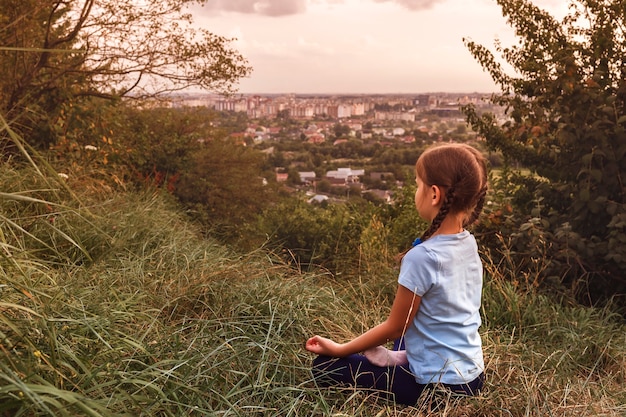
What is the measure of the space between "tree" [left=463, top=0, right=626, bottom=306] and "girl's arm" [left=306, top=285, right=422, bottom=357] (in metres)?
2.43

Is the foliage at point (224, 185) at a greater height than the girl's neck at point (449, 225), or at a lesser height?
lesser

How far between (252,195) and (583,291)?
6694 mm

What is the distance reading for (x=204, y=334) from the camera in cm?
254

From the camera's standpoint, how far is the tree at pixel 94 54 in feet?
20.2

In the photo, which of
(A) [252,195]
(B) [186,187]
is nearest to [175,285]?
(B) [186,187]

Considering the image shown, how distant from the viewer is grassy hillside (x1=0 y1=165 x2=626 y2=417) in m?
1.92

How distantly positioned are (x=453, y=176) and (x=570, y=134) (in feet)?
8.89

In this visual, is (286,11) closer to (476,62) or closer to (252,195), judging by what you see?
(252,195)

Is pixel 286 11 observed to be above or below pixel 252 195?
above

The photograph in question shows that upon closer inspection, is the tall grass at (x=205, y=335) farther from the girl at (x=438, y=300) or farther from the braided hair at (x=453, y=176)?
the braided hair at (x=453, y=176)

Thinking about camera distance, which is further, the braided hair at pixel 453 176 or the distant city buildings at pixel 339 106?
the distant city buildings at pixel 339 106

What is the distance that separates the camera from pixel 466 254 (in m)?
2.19

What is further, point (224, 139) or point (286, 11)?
point (286, 11)

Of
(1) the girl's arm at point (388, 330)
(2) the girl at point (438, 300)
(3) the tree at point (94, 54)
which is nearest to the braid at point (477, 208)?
(2) the girl at point (438, 300)
